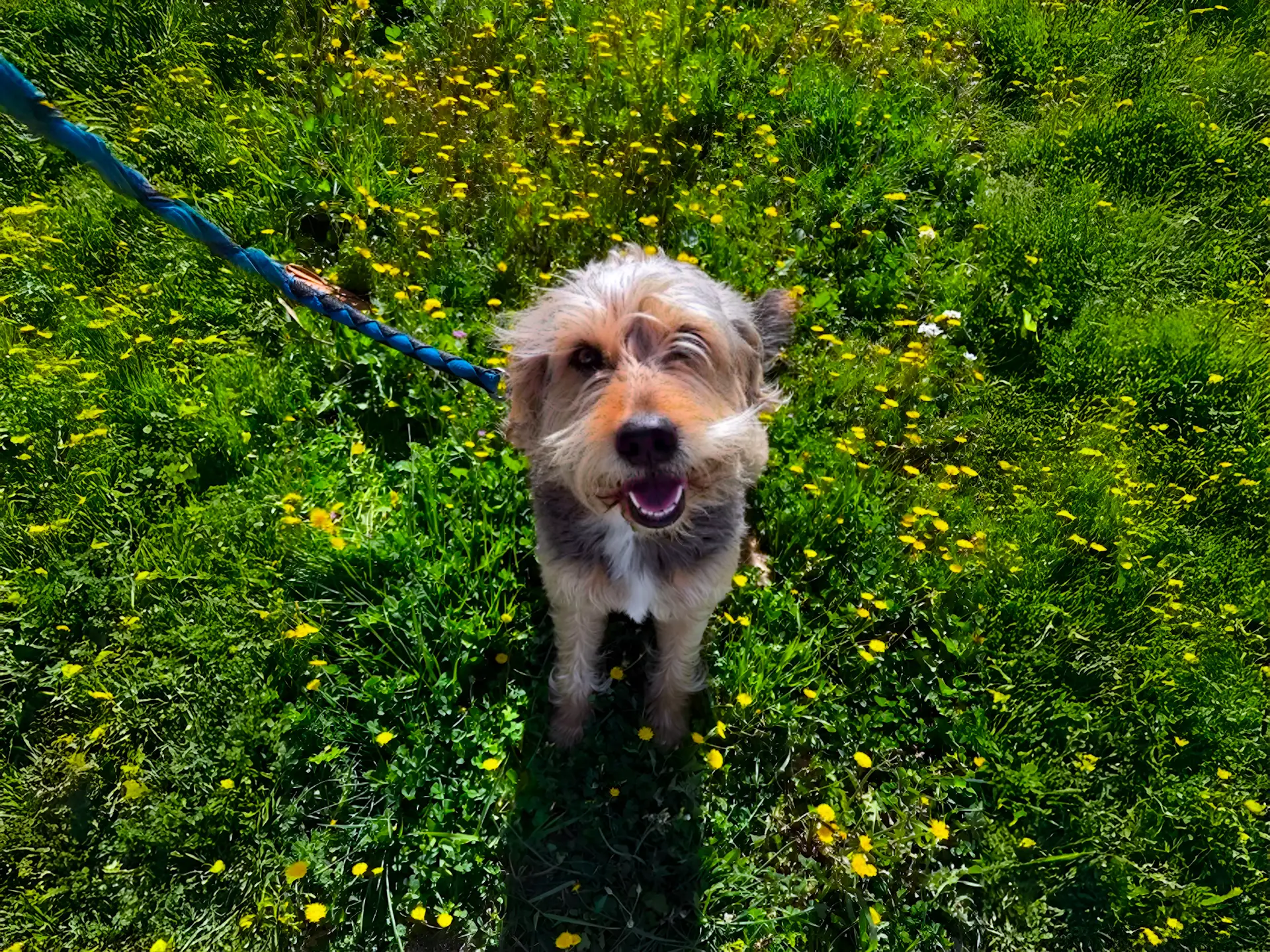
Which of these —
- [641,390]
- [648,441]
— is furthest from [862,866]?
[641,390]

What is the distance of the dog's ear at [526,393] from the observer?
315 centimetres

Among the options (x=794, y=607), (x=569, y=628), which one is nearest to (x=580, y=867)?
(x=569, y=628)

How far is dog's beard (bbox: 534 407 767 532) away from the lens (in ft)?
8.82

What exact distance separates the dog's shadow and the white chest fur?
0.88m

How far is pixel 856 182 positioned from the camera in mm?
5840

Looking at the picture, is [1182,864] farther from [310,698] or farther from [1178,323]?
[310,698]

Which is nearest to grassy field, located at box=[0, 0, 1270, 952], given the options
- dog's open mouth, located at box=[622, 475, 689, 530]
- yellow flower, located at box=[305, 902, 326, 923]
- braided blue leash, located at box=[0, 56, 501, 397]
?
yellow flower, located at box=[305, 902, 326, 923]

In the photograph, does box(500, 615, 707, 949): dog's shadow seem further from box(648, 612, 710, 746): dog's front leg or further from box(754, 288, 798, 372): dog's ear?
box(754, 288, 798, 372): dog's ear

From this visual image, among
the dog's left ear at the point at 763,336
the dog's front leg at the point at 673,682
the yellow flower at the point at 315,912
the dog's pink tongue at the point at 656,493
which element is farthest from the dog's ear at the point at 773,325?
the yellow flower at the point at 315,912

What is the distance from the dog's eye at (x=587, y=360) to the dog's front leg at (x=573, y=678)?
45.2 inches

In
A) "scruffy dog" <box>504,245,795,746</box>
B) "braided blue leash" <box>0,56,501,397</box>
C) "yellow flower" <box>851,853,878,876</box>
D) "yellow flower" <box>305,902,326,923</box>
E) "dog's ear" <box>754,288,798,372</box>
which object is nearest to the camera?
"braided blue leash" <box>0,56,501,397</box>

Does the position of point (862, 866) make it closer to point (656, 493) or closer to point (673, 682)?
point (673, 682)

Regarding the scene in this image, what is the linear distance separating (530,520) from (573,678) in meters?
1.00

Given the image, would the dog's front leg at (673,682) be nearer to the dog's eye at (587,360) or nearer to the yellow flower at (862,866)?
the yellow flower at (862,866)
